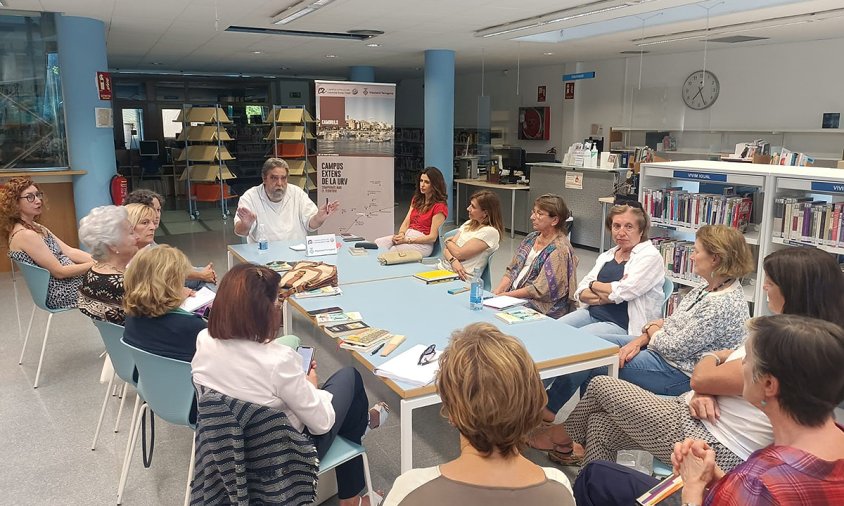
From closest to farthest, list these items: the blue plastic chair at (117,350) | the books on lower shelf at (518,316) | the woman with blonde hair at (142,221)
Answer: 1. the blue plastic chair at (117,350)
2. the books on lower shelf at (518,316)
3. the woman with blonde hair at (142,221)

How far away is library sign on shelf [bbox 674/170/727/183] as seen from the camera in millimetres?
4697

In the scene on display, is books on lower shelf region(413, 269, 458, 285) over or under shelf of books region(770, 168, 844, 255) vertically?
under

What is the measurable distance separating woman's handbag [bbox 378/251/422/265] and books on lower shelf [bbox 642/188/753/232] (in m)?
2.19

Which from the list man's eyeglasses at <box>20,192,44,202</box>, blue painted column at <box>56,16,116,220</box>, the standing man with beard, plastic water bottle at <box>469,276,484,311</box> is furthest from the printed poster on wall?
plastic water bottle at <box>469,276,484,311</box>

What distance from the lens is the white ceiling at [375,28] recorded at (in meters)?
6.41

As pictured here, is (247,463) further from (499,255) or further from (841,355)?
(499,255)

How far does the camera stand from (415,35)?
8.50 meters

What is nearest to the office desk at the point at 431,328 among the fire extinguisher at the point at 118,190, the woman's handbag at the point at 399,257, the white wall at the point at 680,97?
the woman's handbag at the point at 399,257

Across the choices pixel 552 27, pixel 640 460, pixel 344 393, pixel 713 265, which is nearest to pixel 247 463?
pixel 344 393

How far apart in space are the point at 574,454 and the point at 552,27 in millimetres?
6261

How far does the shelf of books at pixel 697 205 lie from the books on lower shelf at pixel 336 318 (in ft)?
8.56

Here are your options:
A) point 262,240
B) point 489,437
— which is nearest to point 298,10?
point 262,240

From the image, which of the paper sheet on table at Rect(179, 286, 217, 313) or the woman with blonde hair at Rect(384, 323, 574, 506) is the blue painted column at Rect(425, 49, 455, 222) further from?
the woman with blonde hair at Rect(384, 323, 574, 506)

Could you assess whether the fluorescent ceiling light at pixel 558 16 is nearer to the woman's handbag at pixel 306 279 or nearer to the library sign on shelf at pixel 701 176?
the library sign on shelf at pixel 701 176
